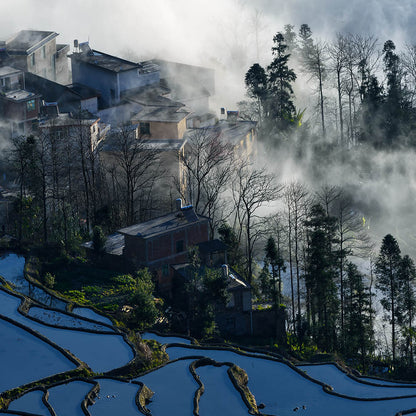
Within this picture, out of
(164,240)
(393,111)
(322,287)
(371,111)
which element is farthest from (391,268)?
(393,111)

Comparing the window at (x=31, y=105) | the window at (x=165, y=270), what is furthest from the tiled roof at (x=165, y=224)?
the window at (x=31, y=105)

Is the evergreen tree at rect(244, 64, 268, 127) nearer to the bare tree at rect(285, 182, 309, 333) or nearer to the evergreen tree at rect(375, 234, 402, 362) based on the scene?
the bare tree at rect(285, 182, 309, 333)

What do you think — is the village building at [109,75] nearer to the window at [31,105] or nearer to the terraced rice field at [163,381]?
the window at [31,105]

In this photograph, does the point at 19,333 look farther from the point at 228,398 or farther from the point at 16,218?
the point at 16,218

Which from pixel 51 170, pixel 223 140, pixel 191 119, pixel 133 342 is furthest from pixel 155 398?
pixel 191 119

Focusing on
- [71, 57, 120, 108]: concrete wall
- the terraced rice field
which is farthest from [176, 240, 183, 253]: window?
[71, 57, 120, 108]: concrete wall

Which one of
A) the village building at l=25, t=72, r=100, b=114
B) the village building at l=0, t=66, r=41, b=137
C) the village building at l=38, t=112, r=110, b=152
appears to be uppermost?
the village building at l=25, t=72, r=100, b=114
